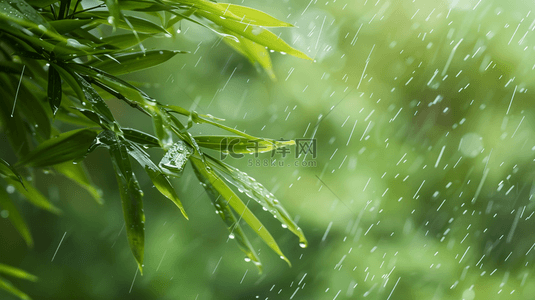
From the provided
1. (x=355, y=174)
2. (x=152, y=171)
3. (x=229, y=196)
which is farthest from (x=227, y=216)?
(x=355, y=174)

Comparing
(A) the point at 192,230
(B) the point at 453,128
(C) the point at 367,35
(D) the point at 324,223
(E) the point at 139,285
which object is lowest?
(E) the point at 139,285

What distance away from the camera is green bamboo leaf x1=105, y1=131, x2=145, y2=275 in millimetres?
429

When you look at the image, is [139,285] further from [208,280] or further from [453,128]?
[453,128]

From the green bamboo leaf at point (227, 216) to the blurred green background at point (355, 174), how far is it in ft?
7.74

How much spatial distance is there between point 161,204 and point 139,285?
715 mm

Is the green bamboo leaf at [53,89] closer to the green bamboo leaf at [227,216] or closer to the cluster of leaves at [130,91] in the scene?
the cluster of leaves at [130,91]

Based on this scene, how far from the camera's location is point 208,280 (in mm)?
2979

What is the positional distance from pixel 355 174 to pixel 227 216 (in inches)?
113

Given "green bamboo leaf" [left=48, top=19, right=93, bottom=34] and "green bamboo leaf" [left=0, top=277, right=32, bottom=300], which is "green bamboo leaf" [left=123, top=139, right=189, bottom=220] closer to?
"green bamboo leaf" [left=48, top=19, right=93, bottom=34]

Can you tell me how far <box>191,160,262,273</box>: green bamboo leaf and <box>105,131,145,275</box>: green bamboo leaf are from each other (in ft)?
0.29

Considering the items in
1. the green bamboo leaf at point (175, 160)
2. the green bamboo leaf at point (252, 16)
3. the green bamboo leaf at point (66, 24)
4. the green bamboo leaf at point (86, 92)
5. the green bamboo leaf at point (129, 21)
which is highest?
the green bamboo leaf at point (252, 16)

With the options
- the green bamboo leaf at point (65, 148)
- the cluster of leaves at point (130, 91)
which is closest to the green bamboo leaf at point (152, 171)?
the cluster of leaves at point (130, 91)

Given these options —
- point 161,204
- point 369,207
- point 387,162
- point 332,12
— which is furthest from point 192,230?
point 332,12

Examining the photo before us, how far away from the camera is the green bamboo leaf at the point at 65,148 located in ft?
1.77
